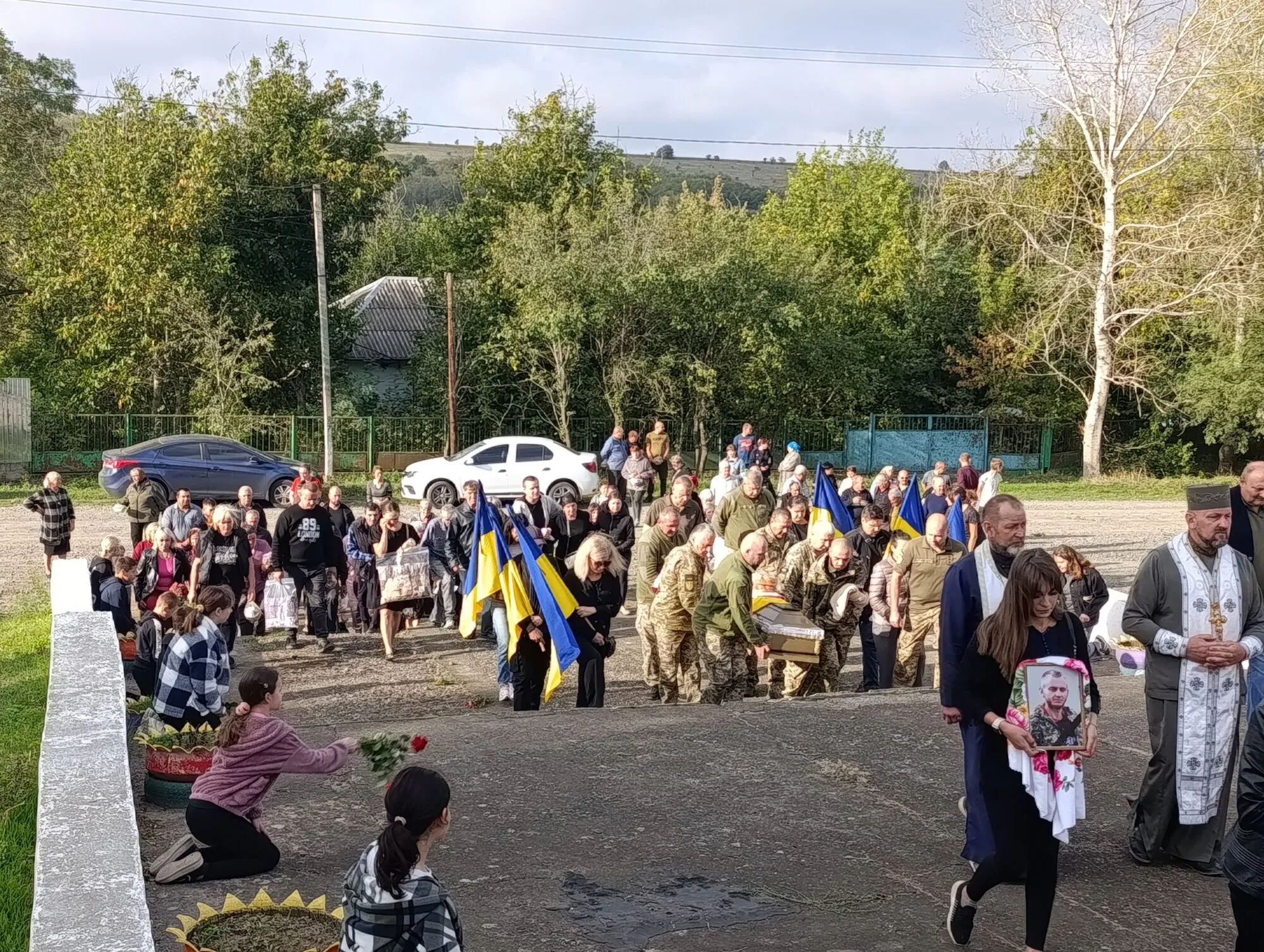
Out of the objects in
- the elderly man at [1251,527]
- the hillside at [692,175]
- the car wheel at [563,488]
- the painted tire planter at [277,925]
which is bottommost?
the car wheel at [563,488]

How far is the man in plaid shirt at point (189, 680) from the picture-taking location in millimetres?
8109

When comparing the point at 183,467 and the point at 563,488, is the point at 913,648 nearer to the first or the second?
the point at 563,488

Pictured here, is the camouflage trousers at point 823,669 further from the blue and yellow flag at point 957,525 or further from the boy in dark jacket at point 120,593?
the boy in dark jacket at point 120,593

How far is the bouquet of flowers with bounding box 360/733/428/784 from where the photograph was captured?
Answer: 18.6 feet

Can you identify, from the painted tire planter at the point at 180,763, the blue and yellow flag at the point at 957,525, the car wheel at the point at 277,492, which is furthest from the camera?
the car wheel at the point at 277,492

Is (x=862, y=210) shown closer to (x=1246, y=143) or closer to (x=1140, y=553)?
(x=1246, y=143)

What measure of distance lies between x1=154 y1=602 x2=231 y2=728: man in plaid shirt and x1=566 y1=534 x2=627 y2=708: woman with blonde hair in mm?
3325

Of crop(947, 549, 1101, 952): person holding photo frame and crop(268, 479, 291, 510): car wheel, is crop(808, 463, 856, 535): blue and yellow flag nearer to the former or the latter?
crop(947, 549, 1101, 952): person holding photo frame

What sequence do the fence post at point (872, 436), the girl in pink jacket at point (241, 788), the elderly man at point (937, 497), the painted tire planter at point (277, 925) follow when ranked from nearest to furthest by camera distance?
the painted tire planter at point (277, 925) < the girl in pink jacket at point (241, 788) < the elderly man at point (937, 497) < the fence post at point (872, 436)

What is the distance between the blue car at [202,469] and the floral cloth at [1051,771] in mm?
21926

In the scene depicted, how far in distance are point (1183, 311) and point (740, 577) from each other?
29989 mm

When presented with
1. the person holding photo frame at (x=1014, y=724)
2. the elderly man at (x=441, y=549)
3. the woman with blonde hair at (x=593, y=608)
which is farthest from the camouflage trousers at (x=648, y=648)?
the person holding photo frame at (x=1014, y=724)

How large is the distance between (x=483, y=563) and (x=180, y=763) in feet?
15.3

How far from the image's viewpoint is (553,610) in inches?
421
